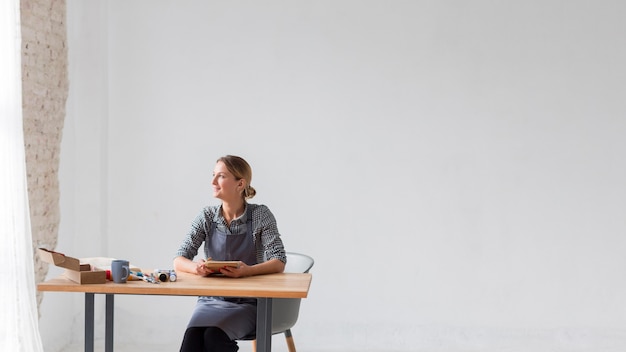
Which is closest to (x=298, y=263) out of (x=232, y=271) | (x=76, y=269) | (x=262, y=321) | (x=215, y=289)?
(x=232, y=271)

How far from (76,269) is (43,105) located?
1.83m

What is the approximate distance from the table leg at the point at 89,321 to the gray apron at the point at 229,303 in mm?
417

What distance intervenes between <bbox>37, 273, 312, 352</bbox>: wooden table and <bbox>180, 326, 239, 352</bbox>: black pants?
243 millimetres

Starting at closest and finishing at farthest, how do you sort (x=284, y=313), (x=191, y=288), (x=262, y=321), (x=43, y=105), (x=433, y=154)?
(x=191, y=288) → (x=262, y=321) → (x=284, y=313) → (x=43, y=105) → (x=433, y=154)

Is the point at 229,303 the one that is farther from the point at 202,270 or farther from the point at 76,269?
the point at 76,269

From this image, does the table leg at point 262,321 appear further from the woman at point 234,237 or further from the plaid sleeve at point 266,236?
the plaid sleeve at point 266,236

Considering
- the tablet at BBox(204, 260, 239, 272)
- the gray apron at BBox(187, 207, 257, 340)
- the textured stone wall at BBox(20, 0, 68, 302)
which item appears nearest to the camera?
the tablet at BBox(204, 260, 239, 272)

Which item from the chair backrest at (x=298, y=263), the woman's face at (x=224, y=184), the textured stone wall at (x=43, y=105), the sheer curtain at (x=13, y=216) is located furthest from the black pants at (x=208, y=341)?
the textured stone wall at (x=43, y=105)

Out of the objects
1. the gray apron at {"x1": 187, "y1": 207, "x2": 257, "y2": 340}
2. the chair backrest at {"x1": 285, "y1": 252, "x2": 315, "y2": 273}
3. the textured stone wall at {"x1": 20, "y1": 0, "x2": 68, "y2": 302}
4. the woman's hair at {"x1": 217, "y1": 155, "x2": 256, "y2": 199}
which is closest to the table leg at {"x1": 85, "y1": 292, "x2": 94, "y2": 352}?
the gray apron at {"x1": 187, "y1": 207, "x2": 257, "y2": 340}

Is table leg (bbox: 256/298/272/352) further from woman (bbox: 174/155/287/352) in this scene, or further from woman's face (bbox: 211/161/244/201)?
woman's face (bbox: 211/161/244/201)

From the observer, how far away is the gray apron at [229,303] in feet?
11.3

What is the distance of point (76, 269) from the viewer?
3.10m

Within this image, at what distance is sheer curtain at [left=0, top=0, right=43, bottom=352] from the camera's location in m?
3.79

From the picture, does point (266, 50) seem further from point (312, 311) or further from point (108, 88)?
point (312, 311)
